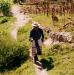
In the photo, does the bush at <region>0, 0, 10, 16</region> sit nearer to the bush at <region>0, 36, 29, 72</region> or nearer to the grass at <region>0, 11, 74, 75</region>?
the grass at <region>0, 11, 74, 75</region>

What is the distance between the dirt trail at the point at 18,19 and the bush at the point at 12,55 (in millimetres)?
2823

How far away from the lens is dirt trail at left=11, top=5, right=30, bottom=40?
2211 centimetres

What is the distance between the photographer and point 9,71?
17250mm

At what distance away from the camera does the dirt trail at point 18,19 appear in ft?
72.5

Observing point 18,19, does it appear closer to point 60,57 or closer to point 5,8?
point 5,8

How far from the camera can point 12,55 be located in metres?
17.7

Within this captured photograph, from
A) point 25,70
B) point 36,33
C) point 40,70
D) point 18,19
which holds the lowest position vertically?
point 25,70

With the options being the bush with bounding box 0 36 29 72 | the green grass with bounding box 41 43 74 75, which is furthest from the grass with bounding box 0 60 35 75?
the green grass with bounding box 41 43 74 75

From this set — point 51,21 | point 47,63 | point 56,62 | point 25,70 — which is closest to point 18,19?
point 51,21

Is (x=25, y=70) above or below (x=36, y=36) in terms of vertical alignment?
below

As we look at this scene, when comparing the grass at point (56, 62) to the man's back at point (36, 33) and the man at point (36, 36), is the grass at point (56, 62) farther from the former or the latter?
the man's back at point (36, 33)

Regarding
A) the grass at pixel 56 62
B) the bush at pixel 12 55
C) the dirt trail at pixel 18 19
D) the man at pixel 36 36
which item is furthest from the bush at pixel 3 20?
the man at pixel 36 36

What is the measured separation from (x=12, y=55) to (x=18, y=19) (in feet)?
23.8

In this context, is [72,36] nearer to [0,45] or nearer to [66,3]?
[0,45]
